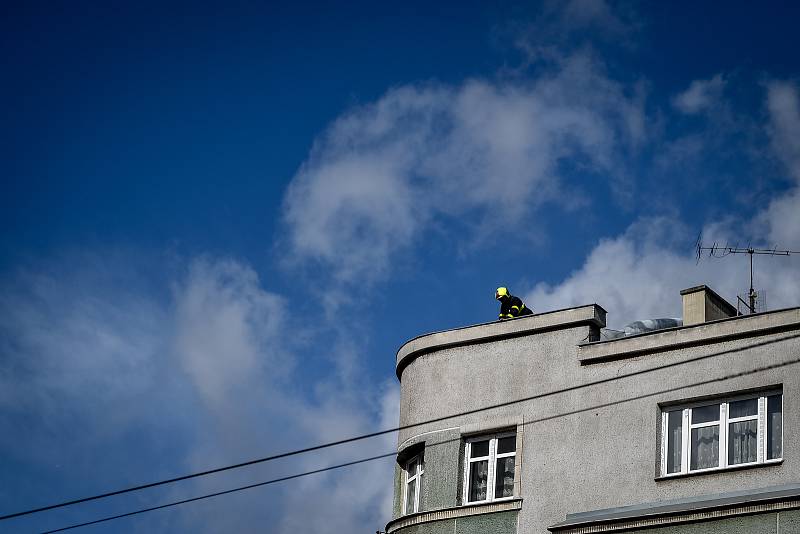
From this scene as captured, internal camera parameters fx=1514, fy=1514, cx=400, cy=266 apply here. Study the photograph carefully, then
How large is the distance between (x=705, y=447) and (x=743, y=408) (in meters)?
0.97

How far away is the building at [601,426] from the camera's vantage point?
1027 inches

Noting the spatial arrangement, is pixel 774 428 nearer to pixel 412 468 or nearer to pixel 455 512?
pixel 455 512

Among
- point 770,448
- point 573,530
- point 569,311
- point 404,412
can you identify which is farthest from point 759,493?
point 404,412

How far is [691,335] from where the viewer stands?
90.1ft

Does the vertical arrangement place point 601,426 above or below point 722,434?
above

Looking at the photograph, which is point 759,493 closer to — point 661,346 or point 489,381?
point 661,346

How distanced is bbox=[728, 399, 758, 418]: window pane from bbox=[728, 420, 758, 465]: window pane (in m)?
0.17

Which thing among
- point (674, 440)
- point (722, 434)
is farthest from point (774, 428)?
point (674, 440)

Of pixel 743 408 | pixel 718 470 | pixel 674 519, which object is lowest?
pixel 674 519

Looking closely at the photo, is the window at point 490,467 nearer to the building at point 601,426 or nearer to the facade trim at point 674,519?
the building at point 601,426

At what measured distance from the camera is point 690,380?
89.4ft

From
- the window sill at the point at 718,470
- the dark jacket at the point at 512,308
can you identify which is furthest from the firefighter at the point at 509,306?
the window sill at the point at 718,470

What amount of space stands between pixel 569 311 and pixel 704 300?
2.59m

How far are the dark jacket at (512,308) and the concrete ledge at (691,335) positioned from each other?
3.08m
